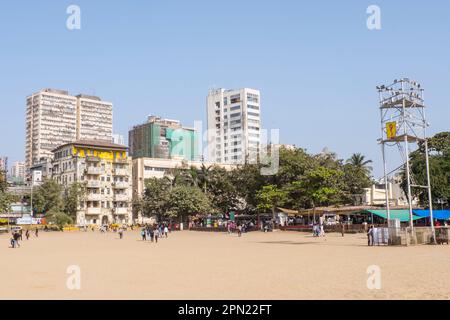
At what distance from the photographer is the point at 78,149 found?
336ft

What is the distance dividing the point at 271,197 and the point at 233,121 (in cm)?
12029

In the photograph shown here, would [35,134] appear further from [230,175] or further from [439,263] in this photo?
[439,263]

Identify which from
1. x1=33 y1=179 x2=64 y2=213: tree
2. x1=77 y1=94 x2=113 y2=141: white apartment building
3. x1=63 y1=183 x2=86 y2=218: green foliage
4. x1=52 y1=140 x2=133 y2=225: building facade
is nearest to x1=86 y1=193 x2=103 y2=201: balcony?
x1=52 y1=140 x2=133 y2=225: building facade

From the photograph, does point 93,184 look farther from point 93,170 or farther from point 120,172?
point 120,172

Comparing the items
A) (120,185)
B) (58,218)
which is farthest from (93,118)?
(58,218)

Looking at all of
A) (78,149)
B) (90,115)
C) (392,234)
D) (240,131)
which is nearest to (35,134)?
(90,115)

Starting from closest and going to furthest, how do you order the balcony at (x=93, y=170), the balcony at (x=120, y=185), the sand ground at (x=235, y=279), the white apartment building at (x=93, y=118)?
the sand ground at (x=235, y=279), the balcony at (x=93, y=170), the balcony at (x=120, y=185), the white apartment building at (x=93, y=118)

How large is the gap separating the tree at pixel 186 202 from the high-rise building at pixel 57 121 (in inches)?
4388

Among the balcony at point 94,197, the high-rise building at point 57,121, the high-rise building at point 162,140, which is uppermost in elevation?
the high-rise building at point 57,121

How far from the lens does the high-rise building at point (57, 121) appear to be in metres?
180

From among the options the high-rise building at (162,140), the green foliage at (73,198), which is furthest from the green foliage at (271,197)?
the high-rise building at (162,140)

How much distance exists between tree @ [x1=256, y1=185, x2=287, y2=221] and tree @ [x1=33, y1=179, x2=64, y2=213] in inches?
1717

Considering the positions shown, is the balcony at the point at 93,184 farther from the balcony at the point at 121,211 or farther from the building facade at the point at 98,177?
the balcony at the point at 121,211

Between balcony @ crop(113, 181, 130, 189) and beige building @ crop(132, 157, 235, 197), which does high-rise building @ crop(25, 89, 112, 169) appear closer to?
beige building @ crop(132, 157, 235, 197)
